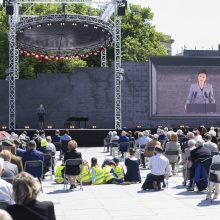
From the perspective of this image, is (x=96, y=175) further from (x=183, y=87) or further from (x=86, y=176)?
(x=183, y=87)

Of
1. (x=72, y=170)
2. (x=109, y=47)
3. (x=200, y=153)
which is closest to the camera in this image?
(x=200, y=153)

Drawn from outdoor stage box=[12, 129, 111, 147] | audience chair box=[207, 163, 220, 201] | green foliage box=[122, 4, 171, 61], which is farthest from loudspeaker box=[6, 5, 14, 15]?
green foliage box=[122, 4, 171, 61]

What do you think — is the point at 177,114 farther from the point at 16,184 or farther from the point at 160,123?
the point at 16,184

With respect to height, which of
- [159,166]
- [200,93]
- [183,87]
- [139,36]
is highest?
[139,36]

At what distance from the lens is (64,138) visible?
21.4m

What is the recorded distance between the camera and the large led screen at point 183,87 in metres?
38.5

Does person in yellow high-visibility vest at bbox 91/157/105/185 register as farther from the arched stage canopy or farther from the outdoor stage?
the arched stage canopy

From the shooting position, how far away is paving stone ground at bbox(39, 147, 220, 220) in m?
10.2

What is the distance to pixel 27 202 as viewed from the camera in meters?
5.09

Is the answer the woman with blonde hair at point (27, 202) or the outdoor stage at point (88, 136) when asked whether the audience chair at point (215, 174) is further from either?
the outdoor stage at point (88, 136)

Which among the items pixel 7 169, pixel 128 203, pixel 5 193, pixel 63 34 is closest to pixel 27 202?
pixel 5 193

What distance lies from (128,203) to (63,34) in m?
26.5

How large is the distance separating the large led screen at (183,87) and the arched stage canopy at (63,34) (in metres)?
4.64

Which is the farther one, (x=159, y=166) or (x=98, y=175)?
(x=98, y=175)
